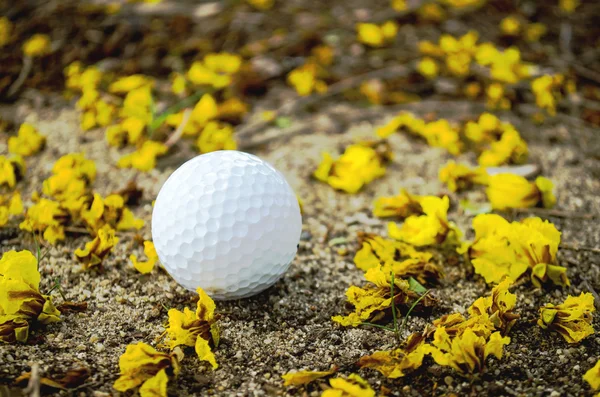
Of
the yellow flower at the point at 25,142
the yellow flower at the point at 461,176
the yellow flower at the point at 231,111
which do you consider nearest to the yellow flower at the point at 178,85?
the yellow flower at the point at 231,111

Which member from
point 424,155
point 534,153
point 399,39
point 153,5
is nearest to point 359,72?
point 399,39

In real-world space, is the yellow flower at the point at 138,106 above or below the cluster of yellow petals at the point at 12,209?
below

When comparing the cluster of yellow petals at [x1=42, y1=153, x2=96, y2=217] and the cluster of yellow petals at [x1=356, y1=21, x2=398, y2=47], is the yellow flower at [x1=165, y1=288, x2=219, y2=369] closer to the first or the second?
the cluster of yellow petals at [x1=42, y1=153, x2=96, y2=217]

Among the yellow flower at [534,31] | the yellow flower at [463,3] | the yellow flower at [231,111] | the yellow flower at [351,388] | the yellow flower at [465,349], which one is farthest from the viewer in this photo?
the yellow flower at [463,3]

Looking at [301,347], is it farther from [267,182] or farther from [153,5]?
A: [153,5]

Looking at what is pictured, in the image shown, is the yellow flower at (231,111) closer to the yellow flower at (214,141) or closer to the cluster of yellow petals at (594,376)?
the yellow flower at (214,141)

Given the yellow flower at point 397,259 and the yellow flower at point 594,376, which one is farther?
the yellow flower at point 397,259

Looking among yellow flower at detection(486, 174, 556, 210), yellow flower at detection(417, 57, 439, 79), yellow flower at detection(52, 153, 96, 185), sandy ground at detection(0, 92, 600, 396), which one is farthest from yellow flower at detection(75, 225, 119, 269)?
yellow flower at detection(417, 57, 439, 79)
